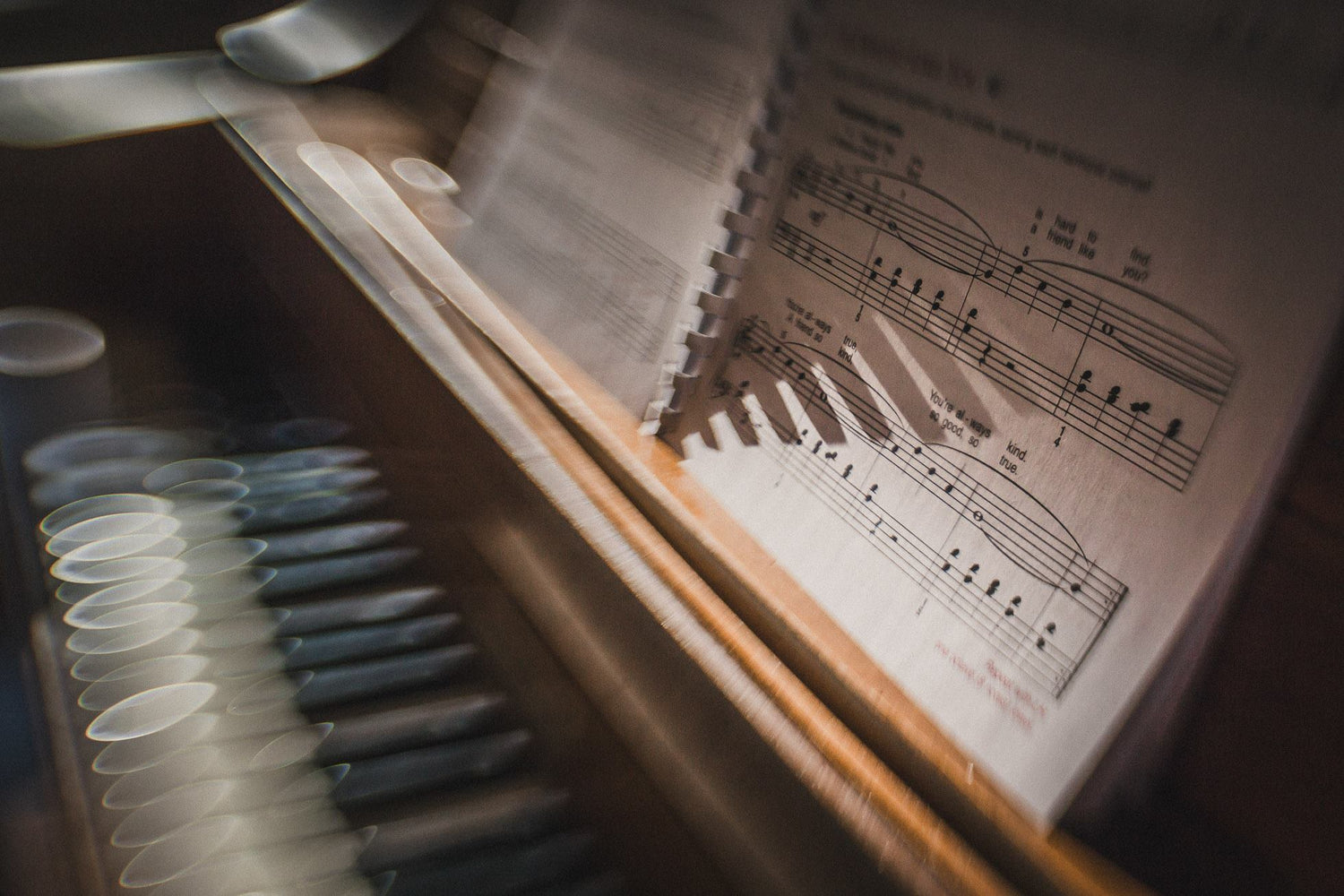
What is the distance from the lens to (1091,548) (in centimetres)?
49

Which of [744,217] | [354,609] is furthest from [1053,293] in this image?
[354,609]

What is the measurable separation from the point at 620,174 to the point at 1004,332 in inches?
19.2

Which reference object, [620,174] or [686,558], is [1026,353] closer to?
[686,558]

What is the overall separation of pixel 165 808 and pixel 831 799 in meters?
0.45

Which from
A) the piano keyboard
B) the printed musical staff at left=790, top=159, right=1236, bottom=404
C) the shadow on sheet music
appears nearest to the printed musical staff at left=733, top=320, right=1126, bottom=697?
the shadow on sheet music

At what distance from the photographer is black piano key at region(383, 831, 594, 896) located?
21.4 inches

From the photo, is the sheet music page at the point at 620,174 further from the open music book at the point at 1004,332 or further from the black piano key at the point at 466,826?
the black piano key at the point at 466,826

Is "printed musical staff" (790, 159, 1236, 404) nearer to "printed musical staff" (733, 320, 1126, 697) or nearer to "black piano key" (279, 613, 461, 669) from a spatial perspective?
"printed musical staff" (733, 320, 1126, 697)

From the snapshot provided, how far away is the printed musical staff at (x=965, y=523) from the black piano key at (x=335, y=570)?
38 centimetres

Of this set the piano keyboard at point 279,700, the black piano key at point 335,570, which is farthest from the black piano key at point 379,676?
the black piano key at point 335,570

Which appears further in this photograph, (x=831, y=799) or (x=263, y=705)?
(x=263, y=705)

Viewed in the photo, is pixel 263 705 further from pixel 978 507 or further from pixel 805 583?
pixel 978 507

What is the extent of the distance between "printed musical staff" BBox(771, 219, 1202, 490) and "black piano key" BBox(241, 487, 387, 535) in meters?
0.51

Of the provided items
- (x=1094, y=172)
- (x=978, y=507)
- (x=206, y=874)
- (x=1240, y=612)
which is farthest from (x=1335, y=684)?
(x=206, y=874)
